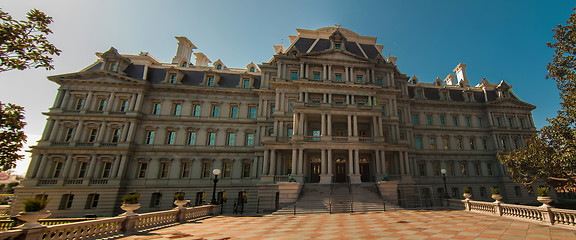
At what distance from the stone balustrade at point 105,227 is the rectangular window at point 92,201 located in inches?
603

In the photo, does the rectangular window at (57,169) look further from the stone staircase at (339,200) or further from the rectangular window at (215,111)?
the stone staircase at (339,200)

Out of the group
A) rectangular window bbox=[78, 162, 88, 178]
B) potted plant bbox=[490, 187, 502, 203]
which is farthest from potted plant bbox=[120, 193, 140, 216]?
potted plant bbox=[490, 187, 502, 203]

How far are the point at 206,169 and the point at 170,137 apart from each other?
5.99 meters

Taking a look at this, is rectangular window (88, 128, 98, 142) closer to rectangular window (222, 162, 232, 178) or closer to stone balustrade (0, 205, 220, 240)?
rectangular window (222, 162, 232, 178)

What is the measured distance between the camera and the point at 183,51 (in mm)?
33562

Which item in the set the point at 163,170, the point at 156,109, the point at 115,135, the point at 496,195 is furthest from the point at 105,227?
the point at 496,195

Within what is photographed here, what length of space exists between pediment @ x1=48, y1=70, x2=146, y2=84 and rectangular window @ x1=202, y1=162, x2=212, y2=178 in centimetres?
1230

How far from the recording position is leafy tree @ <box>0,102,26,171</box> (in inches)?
278

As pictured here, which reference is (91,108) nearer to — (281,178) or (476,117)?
(281,178)

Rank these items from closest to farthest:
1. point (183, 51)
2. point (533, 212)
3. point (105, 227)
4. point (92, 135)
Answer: point (105, 227) → point (533, 212) → point (92, 135) → point (183, 51)

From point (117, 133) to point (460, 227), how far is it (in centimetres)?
3159

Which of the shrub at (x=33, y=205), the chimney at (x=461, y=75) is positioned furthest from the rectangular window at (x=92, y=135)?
the chimney at (x=461, y=75)

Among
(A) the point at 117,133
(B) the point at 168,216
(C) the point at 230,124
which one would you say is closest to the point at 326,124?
(C) the point at 230,124

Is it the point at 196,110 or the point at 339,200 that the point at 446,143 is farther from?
the point at 196,110
